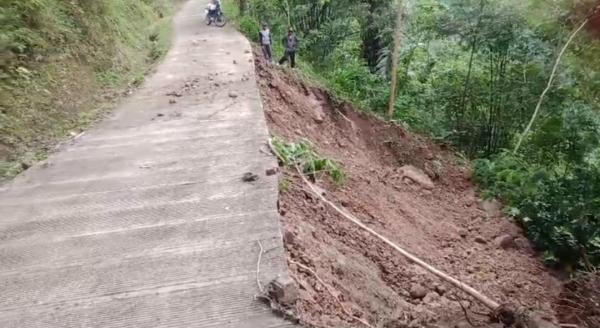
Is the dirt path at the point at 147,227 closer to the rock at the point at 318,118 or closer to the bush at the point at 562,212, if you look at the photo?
the rock at the point at 318,118

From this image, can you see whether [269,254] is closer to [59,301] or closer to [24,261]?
[59,301]

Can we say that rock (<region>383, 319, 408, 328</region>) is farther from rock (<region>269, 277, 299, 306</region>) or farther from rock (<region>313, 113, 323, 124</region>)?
rock (<region>313, 113, 323, 124</region>)

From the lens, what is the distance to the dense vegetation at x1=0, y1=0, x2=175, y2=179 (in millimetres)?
6047

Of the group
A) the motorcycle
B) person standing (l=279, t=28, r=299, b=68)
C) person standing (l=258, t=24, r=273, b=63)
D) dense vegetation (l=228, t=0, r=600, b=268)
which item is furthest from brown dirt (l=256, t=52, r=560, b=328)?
the motorcycle

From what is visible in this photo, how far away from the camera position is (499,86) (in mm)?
10148

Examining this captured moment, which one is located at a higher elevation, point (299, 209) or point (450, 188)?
point (299, 209)

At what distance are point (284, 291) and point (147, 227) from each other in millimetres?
1487

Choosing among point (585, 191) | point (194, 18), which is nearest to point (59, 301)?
point (585, 191)

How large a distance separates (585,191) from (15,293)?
21.4ft

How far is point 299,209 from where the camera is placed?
4.35 metres

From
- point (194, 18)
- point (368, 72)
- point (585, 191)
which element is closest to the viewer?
point (585, 191)

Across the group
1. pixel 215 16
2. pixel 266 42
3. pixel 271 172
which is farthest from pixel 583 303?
pixel 215 16

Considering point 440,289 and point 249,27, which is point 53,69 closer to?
point 440,289

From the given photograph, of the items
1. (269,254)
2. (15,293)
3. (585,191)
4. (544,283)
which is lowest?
(544,283)
